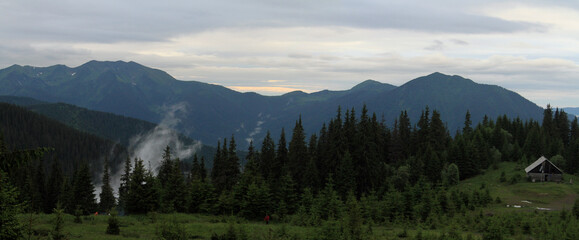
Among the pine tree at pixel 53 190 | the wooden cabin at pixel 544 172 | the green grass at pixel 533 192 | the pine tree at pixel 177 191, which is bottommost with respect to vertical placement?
the pine tree at pixel 53 190

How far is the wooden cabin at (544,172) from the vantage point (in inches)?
2884

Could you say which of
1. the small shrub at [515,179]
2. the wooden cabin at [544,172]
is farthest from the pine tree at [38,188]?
the wooden cabin at [544,172]

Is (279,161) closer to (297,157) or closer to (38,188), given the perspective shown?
(297,157)

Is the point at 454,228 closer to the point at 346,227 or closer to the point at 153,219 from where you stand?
the point at 346,227

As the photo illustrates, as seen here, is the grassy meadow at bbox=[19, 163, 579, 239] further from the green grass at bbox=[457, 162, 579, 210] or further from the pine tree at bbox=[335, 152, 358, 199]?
the pine tree at bbox=[335, 152, 358, 199]

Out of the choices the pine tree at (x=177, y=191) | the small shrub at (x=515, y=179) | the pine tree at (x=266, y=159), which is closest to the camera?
the pine tree at (x=177, y=191)

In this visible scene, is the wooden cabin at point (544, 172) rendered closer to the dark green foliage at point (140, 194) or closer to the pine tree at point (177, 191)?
the pine tree at point (177, 191)

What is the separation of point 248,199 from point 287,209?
8.10 m

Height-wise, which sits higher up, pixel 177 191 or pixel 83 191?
pixel 177 191

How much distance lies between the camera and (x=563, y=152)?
9125 centimetres

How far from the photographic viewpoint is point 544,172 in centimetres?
7338

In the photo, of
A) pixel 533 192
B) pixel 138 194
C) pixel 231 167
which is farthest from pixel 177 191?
pixel 533 192

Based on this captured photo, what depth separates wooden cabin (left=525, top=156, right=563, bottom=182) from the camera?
73.2 m

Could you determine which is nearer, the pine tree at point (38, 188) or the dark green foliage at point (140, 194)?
the dark green foliage at point (140, 194)
